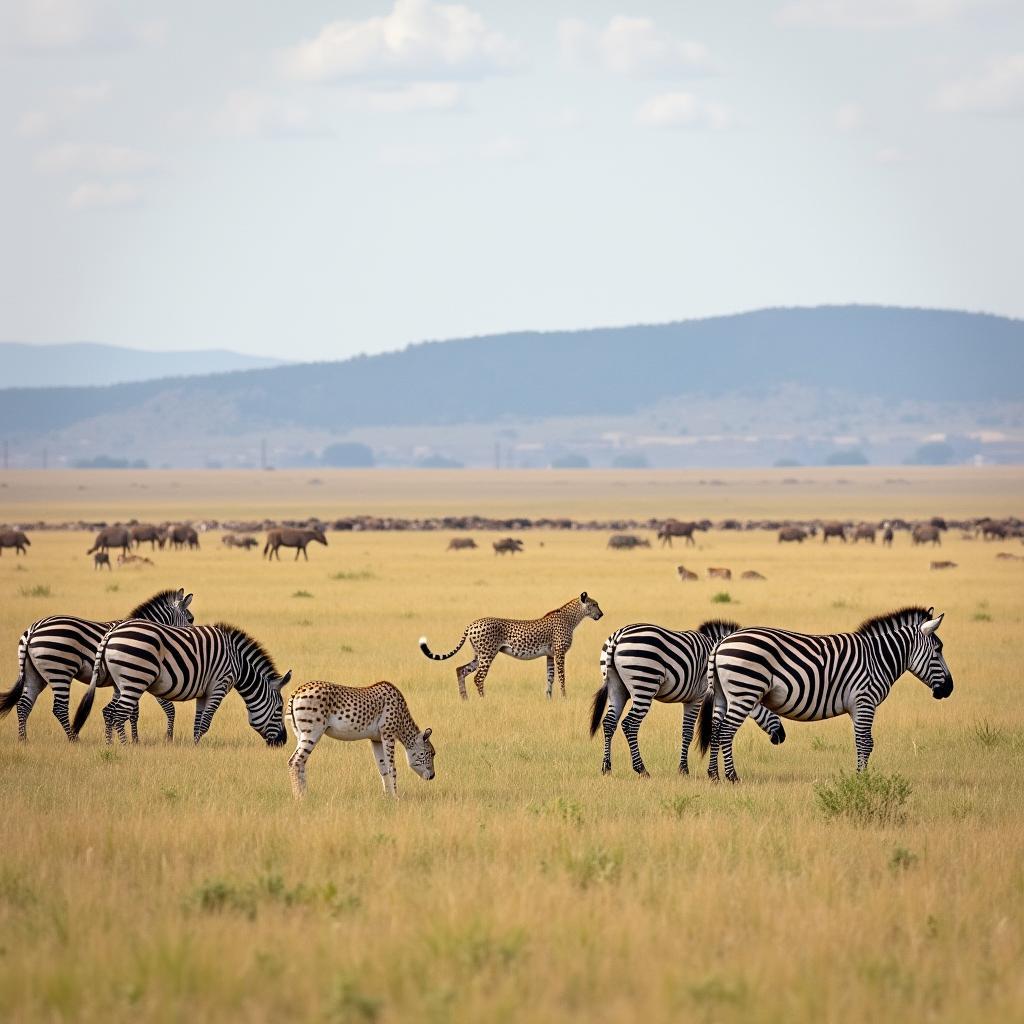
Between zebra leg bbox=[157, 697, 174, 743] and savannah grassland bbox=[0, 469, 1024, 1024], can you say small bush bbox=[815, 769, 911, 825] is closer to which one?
savannah grassland bbox=[0, 469, 1024, 1024]

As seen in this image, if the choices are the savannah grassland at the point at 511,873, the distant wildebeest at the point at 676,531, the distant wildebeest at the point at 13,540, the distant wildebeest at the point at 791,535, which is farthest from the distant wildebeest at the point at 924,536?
the savannah grassland at the point at 511,873

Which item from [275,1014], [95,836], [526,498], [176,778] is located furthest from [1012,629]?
[526,498]

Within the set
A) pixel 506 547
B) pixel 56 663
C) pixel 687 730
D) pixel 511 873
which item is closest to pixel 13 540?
pixel 506 547

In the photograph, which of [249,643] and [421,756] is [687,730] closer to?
[421,756]

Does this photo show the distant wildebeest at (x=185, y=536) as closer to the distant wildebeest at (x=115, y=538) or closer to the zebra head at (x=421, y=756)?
the distant wildebeest at (x=115, y=538)

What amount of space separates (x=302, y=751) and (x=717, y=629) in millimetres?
4692

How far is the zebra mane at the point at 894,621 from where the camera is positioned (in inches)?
606

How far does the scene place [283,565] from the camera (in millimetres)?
54375

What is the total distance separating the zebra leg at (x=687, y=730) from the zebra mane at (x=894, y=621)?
165 centimetres

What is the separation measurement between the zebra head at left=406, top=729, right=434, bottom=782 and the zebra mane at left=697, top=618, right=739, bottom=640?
3136 mm

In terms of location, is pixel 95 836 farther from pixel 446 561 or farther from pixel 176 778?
pixel 446 561

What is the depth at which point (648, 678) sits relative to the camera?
15320 mm

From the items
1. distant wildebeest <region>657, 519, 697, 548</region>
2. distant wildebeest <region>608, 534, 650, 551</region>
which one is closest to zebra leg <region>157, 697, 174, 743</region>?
distant wildebeest <region>608, 534, 650, 551</region>

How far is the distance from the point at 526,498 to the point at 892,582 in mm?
115935
